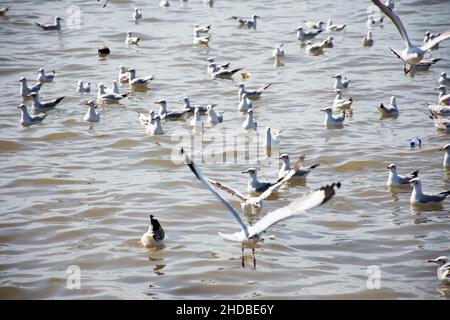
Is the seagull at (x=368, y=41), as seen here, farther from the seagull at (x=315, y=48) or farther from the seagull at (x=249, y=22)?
the seagull at (x=249, y=22)

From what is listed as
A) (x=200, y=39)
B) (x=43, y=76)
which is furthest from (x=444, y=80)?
(x=43, y=76)

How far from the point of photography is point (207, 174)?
1516 cm

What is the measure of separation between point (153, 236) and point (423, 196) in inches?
183

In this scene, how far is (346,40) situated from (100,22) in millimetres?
9327

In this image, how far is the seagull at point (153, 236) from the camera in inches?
463

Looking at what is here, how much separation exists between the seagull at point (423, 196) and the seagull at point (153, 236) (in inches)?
173

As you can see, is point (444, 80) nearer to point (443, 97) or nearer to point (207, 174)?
point (443, 97)

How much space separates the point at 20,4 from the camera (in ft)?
104

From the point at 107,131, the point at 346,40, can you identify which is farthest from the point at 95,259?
the point at 346,40

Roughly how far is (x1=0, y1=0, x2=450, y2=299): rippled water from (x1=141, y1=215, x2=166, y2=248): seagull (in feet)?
0.55

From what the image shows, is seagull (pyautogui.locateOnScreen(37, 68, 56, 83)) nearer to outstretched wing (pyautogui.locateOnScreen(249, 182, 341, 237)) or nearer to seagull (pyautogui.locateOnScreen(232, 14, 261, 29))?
seagull (pyautogui.locateOnScreen(232, 14, 261, 29))

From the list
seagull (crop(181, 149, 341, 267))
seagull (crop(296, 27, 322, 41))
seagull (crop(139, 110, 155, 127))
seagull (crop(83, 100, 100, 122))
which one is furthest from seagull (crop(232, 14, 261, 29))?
seagull (crop(181, 149, 341, 267))
